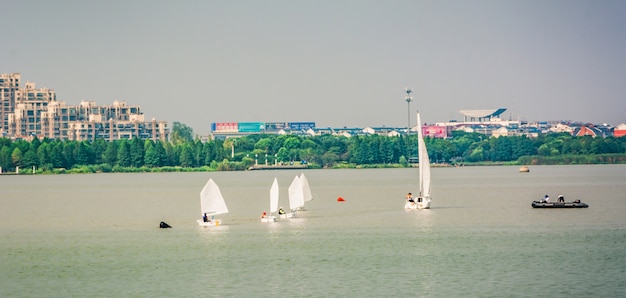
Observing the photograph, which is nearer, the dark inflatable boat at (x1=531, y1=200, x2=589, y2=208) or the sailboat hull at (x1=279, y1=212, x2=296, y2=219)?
the sailboat hull at (x1=279, y1=212, x2=296, y2=219)

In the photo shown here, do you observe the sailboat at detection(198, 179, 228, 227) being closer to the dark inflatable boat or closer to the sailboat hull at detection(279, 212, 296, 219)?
the sailboat hull at detection(279, 212, 296, 219)

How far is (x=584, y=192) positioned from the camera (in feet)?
441

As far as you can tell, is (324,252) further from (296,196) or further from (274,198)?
(296,196)

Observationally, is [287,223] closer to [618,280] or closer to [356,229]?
[356,229]

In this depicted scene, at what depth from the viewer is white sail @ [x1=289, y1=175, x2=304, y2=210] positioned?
99.7m

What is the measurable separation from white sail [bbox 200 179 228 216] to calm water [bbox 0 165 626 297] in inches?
82.6

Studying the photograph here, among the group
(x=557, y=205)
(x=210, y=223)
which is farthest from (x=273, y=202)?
(x=557, y=205)

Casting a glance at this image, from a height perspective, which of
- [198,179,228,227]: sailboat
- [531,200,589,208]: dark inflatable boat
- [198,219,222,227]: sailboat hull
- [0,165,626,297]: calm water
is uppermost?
[198,179,228,227]: sailboat

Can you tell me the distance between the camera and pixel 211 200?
83875 millimetres

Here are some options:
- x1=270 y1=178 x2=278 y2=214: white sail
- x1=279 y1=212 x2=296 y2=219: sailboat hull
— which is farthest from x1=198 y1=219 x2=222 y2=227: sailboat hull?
x1=279 y1=212 x2=296 y2=219: sailboat hull

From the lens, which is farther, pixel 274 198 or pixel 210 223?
pixel 274 198

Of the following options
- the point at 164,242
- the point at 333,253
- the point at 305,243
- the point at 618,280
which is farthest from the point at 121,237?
the point at 618,280

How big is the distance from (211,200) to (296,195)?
59.5 feet

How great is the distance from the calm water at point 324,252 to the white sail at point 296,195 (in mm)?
1487
